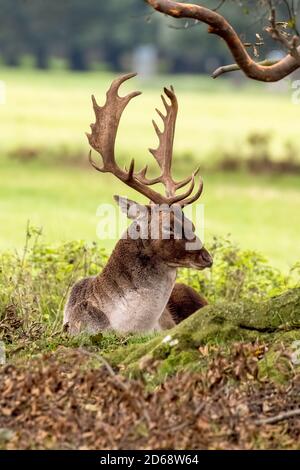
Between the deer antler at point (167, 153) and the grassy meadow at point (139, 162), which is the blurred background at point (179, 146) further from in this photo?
the deer antler at point (167, 153)

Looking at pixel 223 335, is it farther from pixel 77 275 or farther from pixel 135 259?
pixel 77 275

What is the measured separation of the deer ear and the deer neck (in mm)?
210

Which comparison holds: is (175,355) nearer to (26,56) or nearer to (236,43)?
(236,43)

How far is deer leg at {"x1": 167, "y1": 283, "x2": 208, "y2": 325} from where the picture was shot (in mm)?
11000

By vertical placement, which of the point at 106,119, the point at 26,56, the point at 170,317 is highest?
the point at 26,56

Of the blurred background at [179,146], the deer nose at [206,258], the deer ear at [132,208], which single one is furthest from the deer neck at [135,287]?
the blurred background at [179,146]

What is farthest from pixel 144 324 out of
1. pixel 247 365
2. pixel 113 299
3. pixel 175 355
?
pixel 247 365

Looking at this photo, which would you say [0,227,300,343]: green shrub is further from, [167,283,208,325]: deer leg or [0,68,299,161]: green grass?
[0,68,299,161]: green grass

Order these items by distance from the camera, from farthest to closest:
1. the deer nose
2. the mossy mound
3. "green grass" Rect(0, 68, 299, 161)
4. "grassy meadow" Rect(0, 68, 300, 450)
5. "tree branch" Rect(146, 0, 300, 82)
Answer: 1. "green grass" Rect(0, 68, 299, 161)
2. the deer nose
3. the mossy mound
4. "tree branch" Rect(146, 0, 300, 82)
5. "grassy meadow" Rect(0, 68, 300, 450)

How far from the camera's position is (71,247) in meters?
12.2

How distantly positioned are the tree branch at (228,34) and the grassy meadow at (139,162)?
8877mm

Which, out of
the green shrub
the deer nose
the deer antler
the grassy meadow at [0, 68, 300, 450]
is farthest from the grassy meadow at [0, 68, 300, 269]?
the deer nose

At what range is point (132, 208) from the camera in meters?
10.2

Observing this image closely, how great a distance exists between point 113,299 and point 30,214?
16.9 meters
